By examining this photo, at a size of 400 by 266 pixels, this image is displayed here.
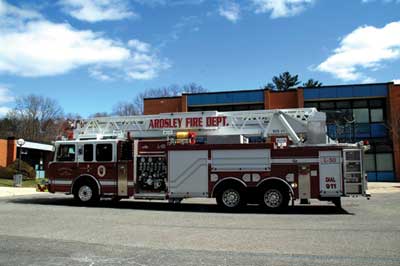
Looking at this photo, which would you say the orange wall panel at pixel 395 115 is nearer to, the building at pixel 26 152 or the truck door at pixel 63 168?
the truck door at pixel 63 168

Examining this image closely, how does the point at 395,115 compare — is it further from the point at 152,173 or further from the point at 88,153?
the point at 88,153

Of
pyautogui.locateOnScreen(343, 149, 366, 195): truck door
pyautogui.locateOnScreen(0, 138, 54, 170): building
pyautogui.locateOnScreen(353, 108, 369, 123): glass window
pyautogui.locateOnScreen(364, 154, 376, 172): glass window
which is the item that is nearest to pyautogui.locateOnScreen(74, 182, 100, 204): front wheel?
pyautogui.locateOnScreen(343, 149, 366, 195): truck door

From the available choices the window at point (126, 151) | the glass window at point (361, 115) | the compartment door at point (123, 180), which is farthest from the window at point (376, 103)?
the compartment door at point (123, 180)

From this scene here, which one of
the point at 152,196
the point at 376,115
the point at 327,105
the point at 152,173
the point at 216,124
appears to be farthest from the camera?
the point at 327,105

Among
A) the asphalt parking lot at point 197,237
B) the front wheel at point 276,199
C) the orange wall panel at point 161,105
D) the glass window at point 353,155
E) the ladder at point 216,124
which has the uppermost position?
the orange wall panel at point 161,105

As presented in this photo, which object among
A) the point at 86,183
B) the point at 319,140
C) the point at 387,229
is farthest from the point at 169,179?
the point at 387,229

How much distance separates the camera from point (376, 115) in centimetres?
3653

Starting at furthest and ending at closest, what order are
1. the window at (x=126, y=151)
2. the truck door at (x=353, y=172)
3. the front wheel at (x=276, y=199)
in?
1. the window at (x=126, y=151)
2. the front wheel at (x=276, y=199)
3. the truck door at (x=353, y=172)

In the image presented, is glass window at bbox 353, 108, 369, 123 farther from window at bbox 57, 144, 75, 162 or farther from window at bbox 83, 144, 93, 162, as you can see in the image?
window at bbox 57, 144, 75, 162

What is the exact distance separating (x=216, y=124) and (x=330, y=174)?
4.71 meters

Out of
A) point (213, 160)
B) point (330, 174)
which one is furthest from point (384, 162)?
point (213, 160)

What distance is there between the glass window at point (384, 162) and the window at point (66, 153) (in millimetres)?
26646

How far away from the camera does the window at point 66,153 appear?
59.2ft

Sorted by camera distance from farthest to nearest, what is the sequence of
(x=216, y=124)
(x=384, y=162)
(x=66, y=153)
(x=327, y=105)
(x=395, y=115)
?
(x=327, y=105) → (x=384, y=162) → (x=395, y=115) → (x=66, y=153) → (x=216, y=124)
